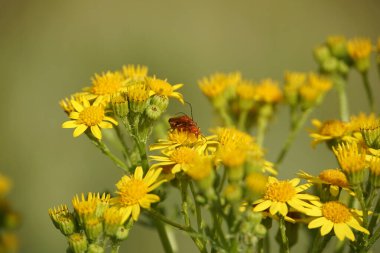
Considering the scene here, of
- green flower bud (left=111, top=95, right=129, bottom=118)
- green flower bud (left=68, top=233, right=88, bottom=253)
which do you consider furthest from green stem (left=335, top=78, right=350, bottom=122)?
green flower bud (left=68, top=233, right=88, bottom=253)

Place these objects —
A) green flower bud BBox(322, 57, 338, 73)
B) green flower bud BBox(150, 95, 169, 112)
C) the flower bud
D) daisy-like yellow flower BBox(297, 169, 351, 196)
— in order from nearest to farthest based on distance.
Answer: the flower bud
daisy-like yellow flower BBox(297, 169, 351, 196)
green flower bud BBox(150, 95, 169, 112)
green flower bud BBox(322, 57, 338, 73)

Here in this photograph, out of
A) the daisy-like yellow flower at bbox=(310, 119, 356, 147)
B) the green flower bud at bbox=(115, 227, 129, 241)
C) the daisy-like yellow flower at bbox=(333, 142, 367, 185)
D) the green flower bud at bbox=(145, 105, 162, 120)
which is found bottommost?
the green flower bud at bbox=(115, 227, 129, 241)

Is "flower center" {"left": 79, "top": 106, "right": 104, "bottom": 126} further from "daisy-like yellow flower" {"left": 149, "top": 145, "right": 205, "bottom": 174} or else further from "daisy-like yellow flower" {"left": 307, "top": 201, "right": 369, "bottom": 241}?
"daisy-like yellow flower" {"left": 307, "top": 201, "right": 369, "bottom": 241}

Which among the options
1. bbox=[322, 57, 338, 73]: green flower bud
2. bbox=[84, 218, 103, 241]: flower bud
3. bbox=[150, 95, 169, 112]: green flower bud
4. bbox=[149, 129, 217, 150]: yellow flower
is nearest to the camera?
bbox=[84, 218, 103, 241]: flower bud

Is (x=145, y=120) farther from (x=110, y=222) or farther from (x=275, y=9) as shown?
(x=275, y=9)

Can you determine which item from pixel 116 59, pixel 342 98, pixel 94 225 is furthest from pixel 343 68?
pixel 116 59

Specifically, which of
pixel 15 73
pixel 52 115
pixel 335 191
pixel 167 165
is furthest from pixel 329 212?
pixel 15 73

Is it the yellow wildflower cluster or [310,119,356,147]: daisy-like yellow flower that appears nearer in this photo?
the yellow wildflower cluster

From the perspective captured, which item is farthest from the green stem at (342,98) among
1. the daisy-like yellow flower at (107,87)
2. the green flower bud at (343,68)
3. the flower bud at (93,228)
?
the flower bud at (93,228)
